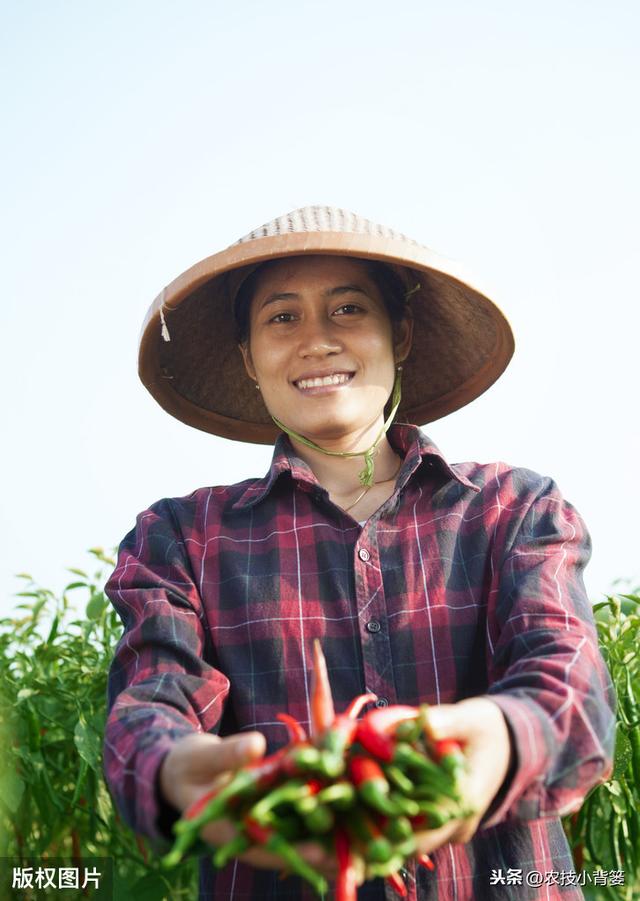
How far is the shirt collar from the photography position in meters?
1.59

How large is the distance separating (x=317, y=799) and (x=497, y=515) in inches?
30.1

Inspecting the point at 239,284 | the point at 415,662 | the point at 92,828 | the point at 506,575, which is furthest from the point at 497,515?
the point at 92,828

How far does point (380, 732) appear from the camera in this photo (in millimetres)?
892

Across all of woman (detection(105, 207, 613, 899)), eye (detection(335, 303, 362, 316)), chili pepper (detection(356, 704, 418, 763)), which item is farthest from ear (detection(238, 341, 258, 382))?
chili pepper (detection(356, 704, 418, 763))

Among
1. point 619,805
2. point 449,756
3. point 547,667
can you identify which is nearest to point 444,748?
point 449,756

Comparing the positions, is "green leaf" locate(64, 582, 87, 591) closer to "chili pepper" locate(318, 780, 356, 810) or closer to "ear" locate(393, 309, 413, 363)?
"ear" locate(393, 309, 413, 363)

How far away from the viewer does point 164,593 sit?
1441mm

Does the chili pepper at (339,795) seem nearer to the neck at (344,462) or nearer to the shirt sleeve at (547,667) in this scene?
the shirt sleeve at (547,667)

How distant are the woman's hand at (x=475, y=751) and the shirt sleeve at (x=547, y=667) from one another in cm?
3

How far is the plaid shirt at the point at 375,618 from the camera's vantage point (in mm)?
1232

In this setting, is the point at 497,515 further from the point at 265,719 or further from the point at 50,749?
the point at 50,749

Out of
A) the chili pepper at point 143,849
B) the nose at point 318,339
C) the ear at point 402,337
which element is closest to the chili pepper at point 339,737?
the nose at point 318,339

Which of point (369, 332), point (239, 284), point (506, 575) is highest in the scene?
point (239, 284)

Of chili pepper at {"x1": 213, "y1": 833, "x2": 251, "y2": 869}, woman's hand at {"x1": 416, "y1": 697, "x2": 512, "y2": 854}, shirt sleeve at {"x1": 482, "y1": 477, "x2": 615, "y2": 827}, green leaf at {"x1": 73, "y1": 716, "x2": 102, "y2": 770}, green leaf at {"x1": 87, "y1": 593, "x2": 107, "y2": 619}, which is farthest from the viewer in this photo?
green leaf at {"x1": 87, "y1": 593, "x2": 107, "y2": 619}
